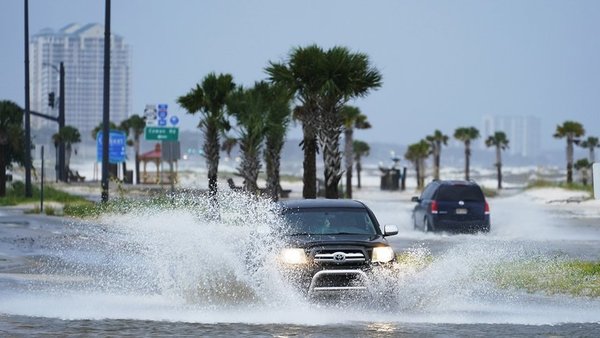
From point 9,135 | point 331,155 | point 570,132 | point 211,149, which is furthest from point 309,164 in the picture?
point 570,132

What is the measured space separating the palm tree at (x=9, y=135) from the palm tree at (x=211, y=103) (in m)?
10.7

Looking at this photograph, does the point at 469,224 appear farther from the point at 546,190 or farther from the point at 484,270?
the point at 546,190

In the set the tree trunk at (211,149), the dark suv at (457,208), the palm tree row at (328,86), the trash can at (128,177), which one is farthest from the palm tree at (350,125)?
the dark suv at (457,208)

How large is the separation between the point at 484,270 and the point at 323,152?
64.2 feet

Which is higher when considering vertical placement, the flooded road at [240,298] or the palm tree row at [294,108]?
the palm tree row at [294,108]

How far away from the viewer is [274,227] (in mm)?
17547


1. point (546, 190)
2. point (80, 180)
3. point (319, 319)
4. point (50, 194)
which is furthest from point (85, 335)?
point (80, 180)

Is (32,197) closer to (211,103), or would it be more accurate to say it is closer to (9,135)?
(9,135)

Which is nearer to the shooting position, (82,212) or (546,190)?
(82,212)

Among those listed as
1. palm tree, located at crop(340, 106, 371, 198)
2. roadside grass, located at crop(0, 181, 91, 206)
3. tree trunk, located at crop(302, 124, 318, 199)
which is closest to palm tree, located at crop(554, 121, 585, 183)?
palm tree, located at crop(340, 106, 371, 198)

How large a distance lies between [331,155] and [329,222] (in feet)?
81.8

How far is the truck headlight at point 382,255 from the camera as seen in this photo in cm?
1656

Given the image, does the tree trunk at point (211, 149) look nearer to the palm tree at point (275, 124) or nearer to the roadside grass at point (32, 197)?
the palm tree at point (275, 124)

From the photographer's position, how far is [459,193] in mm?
36375
